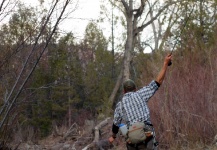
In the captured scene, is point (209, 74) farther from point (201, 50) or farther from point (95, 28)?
point (95, 28)

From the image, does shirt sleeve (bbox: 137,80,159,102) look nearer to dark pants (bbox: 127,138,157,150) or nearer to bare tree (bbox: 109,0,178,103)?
dark pants (bbox: 127,138,157,150)

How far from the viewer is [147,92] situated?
→ 616 cm

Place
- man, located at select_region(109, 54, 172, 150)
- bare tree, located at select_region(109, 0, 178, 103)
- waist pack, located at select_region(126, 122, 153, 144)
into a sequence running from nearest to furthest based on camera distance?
waist pack, located at select_region(126, 122, 153, 144) < man, located at select_region(109, 54, 172, 150) < bare tree, located at select_region(109, 0, 178, 103)

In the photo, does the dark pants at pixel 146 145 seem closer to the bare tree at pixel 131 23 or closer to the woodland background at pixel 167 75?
the woodland background at pixel 167 75

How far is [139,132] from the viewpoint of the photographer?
5.96 m

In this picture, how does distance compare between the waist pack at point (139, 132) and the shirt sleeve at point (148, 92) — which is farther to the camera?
the shirt sleeve at point (148, 92)

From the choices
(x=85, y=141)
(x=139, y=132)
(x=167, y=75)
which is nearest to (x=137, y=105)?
(x=139, y=132)

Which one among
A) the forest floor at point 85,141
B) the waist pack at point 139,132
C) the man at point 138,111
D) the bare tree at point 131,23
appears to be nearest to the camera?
the waist pack at point 139,132

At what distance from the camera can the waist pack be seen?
19.5 feet

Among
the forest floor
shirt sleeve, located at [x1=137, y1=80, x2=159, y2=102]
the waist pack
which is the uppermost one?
shirt sleeve, located at [x1=137, y1=80, x2=159, y2=102]

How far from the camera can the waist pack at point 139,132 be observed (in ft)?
19.5

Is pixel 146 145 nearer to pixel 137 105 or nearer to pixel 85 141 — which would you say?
pixel 137 105

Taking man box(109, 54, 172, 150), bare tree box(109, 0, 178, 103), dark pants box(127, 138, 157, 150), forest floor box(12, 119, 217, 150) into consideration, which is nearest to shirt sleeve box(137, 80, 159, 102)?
man box(109, 54, 172, 150)

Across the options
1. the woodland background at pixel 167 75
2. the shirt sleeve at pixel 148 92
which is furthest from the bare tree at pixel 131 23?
the shirt sleeve at pixel 148 92
